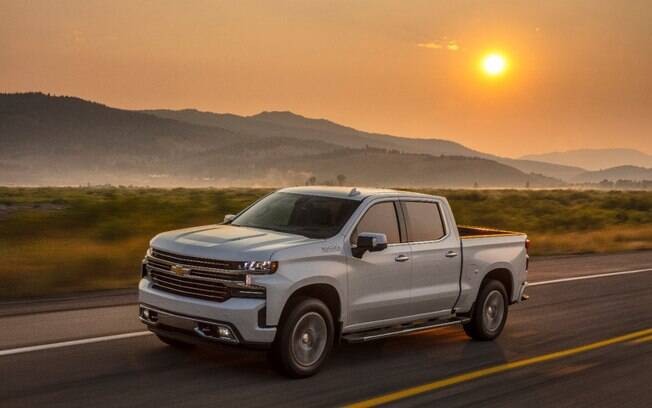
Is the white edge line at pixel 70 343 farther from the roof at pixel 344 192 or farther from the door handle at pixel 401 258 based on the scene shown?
the door handle at pixel 401 258

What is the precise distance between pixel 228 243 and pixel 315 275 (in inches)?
33.5

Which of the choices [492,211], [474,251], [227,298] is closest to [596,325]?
[474,251]

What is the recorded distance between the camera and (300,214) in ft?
32.2

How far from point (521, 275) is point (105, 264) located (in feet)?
25.0

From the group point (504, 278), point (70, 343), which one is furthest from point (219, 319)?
point (504, 278)

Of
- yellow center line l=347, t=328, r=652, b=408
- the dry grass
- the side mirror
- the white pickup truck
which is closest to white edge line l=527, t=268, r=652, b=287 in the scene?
yellow center line l=347, t=328, r=652, b=408

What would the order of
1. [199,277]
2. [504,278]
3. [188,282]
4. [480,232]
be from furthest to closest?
[480,232] → [504,278] → [188,282] → [199,277]

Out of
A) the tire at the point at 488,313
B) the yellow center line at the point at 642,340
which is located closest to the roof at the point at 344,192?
the tire at the point at 488,313

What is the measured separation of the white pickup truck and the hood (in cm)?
1

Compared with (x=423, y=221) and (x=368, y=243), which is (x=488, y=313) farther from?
(x=368, y=243)

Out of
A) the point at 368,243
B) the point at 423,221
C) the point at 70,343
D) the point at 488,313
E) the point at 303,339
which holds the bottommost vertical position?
the point at 70,343

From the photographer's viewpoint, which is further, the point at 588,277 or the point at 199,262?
the point at 588,277

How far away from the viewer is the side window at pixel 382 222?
963cm

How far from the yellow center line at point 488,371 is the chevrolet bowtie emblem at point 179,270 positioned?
1929mm
